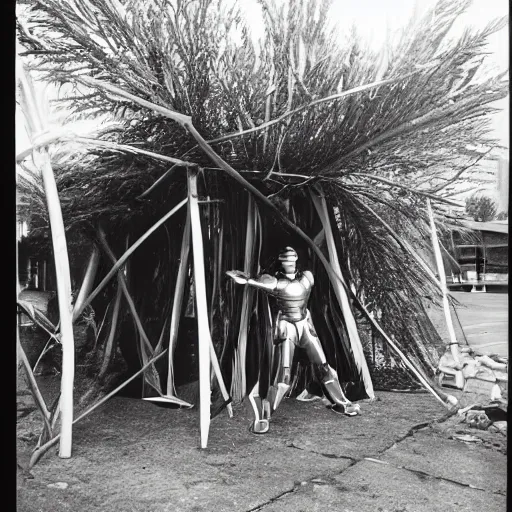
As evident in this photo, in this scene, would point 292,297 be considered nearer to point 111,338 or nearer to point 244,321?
point 244,321

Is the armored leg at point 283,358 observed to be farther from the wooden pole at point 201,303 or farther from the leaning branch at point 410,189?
the leaning branch at point 410,189

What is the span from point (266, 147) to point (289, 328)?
64 centimetres

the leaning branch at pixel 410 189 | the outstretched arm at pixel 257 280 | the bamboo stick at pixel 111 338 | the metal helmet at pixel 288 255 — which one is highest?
the leaning branch at pixel 410 189

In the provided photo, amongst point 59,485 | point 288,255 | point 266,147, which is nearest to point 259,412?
point 288,255

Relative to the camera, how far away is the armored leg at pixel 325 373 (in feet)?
6.32

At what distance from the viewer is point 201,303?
1.85 metres

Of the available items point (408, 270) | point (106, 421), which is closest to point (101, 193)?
point (106, 421)

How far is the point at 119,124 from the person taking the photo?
182 centimetres

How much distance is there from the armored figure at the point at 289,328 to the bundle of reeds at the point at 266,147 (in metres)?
0.04

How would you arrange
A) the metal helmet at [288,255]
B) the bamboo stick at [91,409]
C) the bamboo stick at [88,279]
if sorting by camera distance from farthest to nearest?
the metal helmet at [288,255] < the bamboo stick at [88,279] < the bamboo stick at [91,409]

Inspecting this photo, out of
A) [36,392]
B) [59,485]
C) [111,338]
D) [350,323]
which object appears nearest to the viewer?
[59,485]

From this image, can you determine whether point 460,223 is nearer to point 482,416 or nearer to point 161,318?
point 482,416

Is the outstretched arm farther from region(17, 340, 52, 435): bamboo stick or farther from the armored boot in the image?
region(17, 340, 52, 435): bamboo stick

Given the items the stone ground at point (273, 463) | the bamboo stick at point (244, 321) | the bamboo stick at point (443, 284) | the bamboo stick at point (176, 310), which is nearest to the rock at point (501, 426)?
the stone ground at point (273, 463)
